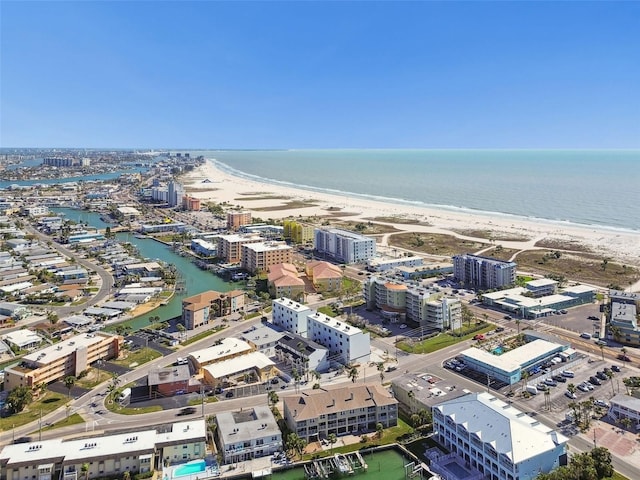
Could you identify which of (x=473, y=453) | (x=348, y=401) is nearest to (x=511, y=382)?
(x=473, y=453)

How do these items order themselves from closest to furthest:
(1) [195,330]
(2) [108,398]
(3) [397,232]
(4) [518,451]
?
(4) [518,451], (2) [108,398], (1) [195,330], (3) [397,232]

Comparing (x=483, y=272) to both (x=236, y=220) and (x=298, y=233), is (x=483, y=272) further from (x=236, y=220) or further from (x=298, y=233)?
(x=236, y=220)

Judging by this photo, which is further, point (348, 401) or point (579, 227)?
point (579, 227)

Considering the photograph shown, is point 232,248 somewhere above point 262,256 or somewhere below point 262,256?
above

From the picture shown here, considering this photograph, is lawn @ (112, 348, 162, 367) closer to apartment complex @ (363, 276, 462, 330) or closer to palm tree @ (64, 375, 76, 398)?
palm tree @ (64, 375, 76, 398)

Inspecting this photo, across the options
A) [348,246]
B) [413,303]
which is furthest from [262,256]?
[413,303]

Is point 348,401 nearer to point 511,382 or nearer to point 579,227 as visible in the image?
point 511,382

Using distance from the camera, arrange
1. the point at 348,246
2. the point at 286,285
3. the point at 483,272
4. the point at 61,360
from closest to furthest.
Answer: the point at 61,360
the point at 286,285
the point at 483,272
the point at 348,246

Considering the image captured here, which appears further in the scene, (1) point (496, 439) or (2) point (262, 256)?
(2) point (262, 256)
